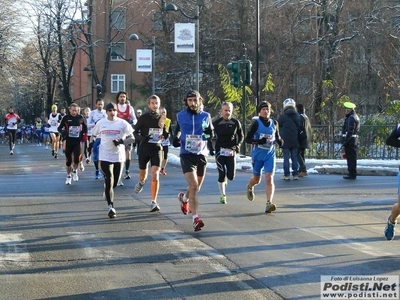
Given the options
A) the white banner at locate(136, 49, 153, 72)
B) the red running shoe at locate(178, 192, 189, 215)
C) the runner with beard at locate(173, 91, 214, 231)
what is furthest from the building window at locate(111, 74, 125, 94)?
the runner with beard at locate(173, 91, 214, 231)

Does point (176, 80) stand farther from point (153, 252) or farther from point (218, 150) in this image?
point (153, 252)

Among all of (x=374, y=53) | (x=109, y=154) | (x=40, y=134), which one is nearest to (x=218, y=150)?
(x=109, y=154)

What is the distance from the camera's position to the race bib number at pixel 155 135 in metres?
12.2

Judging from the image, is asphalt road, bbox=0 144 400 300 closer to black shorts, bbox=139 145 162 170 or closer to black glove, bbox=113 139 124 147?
black shorts, bbox=139 145 162 170

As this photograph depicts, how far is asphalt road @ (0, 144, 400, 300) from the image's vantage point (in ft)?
22.6

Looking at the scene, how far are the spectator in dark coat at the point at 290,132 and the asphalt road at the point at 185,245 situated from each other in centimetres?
291

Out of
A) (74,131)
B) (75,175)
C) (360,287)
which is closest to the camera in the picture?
(360,287)

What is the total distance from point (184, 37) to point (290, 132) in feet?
40.9

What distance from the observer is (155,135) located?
12.2 metres

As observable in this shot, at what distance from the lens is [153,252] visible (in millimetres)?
8453

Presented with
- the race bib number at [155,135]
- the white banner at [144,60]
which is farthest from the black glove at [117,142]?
the white banner at [144,60]

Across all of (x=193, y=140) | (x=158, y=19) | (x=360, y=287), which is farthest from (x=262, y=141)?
(x=158, y=19)

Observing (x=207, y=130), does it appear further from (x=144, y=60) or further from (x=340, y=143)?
(x=144, y=60)

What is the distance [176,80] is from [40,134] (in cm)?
1152
